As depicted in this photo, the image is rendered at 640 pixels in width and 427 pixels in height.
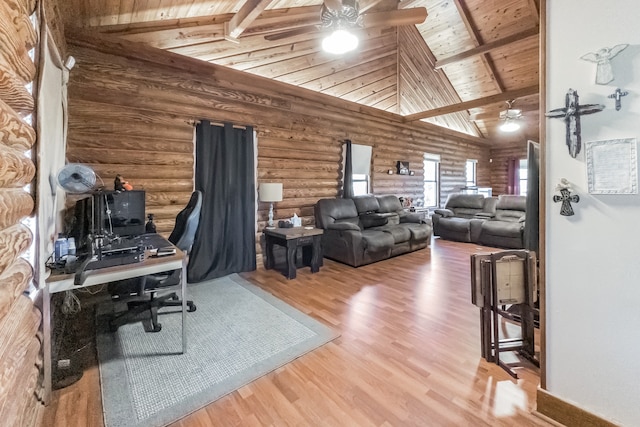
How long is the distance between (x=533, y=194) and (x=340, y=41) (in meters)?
2.13

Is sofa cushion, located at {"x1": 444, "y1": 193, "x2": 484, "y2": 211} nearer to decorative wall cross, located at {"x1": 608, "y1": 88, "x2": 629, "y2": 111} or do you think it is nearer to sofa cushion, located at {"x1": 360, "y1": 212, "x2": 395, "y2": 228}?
sofa cushion, located at {"x1": 360, "y1": 212, "x2": 395, "y2": 228}

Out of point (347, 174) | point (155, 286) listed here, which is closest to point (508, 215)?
point (347, 174)

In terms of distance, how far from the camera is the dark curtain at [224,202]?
3.70m

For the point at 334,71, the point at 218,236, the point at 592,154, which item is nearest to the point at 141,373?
the point at 218,236

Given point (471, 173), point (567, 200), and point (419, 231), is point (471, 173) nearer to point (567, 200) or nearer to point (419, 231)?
point (419, 231)

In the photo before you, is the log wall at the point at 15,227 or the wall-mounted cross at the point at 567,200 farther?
the wall-mounted cross at the point at 567,200

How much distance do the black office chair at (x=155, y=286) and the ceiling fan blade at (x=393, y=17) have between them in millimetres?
2448

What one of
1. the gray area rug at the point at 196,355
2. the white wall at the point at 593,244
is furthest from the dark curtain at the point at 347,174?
the white wall at the point at 593,244

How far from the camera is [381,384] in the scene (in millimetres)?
1729

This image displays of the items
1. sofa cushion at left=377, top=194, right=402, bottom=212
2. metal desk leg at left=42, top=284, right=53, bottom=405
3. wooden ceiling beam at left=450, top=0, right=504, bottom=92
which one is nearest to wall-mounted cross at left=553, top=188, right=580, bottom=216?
metal desk leg at left=42, top=284, right=53, bottom=405

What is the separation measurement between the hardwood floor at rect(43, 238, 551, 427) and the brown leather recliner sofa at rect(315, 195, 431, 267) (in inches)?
56.0

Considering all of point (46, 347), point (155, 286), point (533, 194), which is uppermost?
point (533, 194)

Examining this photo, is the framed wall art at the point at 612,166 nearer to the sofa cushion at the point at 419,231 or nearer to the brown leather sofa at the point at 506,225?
the sofa cushion at the point at 419,231

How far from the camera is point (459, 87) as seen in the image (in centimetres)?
722
